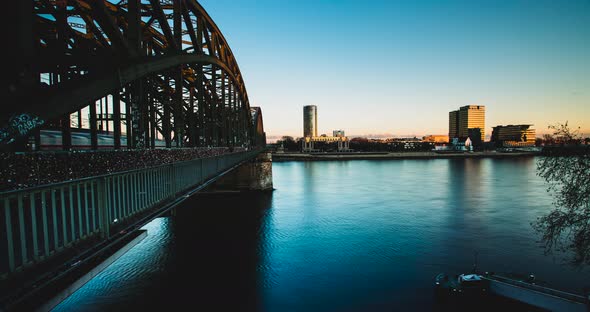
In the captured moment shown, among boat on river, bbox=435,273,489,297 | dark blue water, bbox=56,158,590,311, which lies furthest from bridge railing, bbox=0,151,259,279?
boat on river, bbox=435,273,489,297

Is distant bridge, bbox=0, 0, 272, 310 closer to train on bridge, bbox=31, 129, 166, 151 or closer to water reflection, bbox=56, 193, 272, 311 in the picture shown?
train on bridge, bbox=31, 129, 166, 151

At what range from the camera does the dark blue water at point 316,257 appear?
15.4m

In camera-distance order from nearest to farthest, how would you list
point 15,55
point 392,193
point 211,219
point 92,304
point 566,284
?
point 15,55 → point 92,304 → point 566,284 → point 211,219 → point 392,193

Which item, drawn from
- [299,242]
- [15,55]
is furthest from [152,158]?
[299,242]

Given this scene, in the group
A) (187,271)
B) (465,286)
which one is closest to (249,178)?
(187,271)

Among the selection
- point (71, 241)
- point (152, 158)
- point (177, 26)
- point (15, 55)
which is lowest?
point (71, 241)

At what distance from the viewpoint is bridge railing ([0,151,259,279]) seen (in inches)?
147

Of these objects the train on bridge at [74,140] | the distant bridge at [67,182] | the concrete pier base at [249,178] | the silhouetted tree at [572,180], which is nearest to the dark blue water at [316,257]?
the silhouetted tree at [572,180]

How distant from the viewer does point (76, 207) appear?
22.6ft

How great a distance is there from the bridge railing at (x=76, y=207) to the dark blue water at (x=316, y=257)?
6667 mm

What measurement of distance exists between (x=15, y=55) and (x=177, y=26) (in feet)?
38.0

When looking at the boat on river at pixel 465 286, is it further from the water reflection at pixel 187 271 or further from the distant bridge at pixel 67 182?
the distant bridge at pixel 67 182

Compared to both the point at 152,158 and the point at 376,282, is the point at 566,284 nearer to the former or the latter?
the point at 376,282

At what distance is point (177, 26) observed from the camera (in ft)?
53.5
